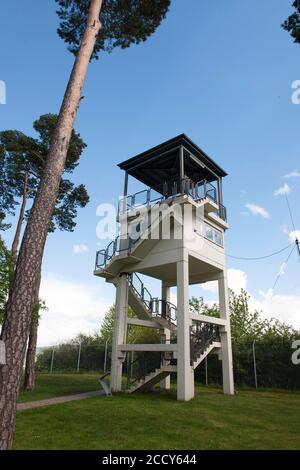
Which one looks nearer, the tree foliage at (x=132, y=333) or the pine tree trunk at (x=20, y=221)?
the pine tree trunk at (x=20, y=221)

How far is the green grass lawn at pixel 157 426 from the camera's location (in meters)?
7.54

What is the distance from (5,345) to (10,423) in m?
1.20

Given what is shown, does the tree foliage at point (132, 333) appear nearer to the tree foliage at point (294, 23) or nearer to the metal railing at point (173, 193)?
the metal railing at point (173, 193)

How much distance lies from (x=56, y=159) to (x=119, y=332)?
11280 millimetres

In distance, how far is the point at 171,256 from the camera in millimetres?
16406

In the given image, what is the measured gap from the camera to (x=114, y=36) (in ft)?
42.7

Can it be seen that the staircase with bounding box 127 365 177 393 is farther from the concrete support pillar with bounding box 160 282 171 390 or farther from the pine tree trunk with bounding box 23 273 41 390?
the pine tree trunk with bounding box 23 273 41 390

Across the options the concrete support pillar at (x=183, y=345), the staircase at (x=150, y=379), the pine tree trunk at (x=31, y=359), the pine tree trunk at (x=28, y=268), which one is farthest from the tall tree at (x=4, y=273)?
the pine tree trunk at (x=28, y=268)

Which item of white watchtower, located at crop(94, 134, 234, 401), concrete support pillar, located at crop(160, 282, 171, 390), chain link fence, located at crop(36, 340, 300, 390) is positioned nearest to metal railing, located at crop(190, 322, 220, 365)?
white watchtower, located at crop(94, 134, 234, 401)

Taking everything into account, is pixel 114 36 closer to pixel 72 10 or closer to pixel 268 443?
pixel 72 10

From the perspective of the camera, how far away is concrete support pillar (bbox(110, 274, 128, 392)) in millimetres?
16594

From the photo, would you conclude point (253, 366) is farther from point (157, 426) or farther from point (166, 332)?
point (157, 426)

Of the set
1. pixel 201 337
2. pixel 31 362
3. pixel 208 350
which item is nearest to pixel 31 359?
pixel 31 362

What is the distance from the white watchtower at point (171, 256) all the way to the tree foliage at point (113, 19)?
Result: 5.39 metres
